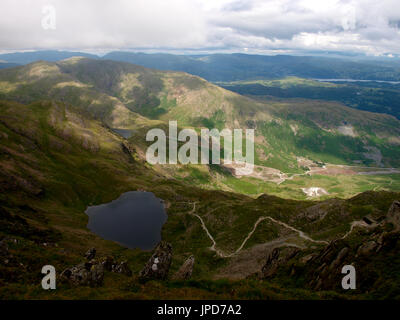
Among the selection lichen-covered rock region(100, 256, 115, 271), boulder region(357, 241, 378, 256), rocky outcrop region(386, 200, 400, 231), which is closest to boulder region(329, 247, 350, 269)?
boulder region(357, 241, 378, 256)

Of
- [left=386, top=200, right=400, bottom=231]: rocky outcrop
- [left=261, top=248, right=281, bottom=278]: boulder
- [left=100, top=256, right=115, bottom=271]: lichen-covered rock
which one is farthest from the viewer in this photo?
[left=261, top=248, right=281, bottom=278]: boulder

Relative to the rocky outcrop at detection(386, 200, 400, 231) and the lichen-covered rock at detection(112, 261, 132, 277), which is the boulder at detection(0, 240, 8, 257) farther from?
the rocky outcrop at detection(386, 200, 400, 231)

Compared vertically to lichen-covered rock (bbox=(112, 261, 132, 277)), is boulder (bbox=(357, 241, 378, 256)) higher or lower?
higher

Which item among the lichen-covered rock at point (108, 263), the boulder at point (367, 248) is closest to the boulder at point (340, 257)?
the boulder at point (367, 248)

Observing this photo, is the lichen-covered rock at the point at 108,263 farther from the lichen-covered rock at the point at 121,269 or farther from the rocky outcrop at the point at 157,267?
the rocky outcrop at the point at 157,267

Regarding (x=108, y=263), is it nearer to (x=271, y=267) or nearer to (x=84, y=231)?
(x=271, y=267)

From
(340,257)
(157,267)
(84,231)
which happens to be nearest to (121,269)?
(157,267)

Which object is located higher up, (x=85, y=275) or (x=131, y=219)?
(x=85, y=275)
